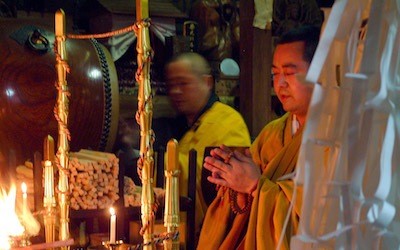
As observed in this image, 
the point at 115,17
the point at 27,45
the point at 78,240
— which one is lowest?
the point at 78,240

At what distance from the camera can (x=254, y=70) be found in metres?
3.64

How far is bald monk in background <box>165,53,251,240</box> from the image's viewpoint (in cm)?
303

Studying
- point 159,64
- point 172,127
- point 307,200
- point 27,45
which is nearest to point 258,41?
point 172,127

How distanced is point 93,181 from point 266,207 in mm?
1079

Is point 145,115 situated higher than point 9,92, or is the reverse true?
point 9,92

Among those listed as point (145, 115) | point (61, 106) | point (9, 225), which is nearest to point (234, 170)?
point (145, 115)

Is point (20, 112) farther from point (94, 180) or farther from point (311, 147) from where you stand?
point (311, 147)

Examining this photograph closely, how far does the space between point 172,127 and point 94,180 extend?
1.41 metres

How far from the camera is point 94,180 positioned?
2.43 metres

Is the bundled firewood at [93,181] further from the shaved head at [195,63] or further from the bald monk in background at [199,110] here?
the shaved head at [195,63]

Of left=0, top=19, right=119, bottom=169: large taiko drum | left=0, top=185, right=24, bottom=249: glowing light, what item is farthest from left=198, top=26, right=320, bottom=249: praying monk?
left=0, top=19, right=119, bottom=169: large taiko drum

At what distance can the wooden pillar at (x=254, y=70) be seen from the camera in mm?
3592

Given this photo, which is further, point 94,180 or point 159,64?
point 159,64

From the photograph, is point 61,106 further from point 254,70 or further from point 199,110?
point 254,70
